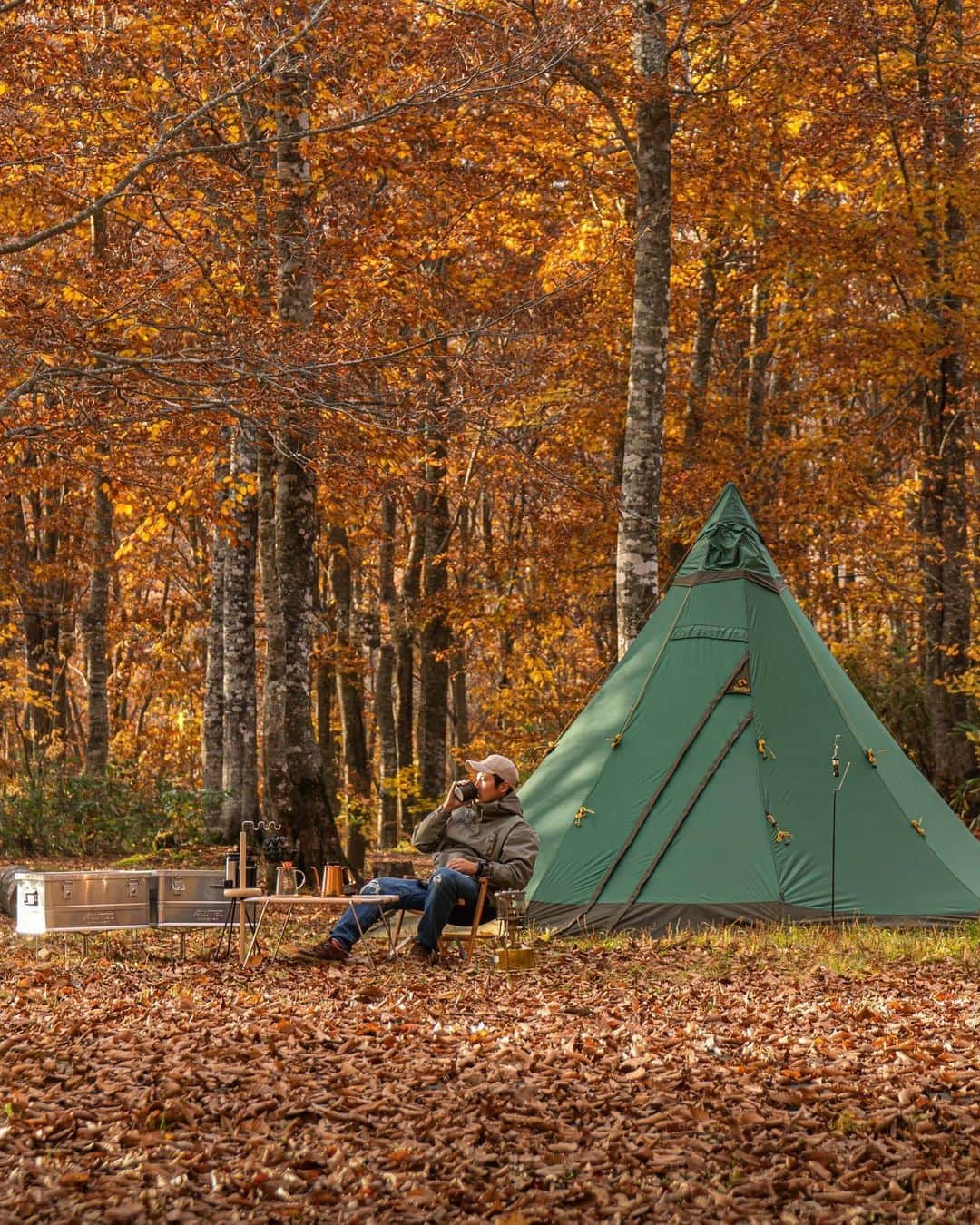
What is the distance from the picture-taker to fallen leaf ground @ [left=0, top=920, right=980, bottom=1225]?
13.9 feet

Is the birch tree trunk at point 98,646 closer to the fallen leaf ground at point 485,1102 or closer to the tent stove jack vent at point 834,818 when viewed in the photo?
the tent stove jack vent at point 834,818

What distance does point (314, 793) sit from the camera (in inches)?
476

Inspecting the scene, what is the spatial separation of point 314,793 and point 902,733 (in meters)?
8.41

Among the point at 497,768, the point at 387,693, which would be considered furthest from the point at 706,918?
the point at 387,693

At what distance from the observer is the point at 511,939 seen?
8336mm

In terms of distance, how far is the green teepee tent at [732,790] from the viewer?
972 centimetres

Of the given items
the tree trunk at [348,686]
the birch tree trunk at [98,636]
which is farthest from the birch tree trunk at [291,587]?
the tree trunk at [348,686]

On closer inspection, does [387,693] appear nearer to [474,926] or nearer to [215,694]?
[215,694]

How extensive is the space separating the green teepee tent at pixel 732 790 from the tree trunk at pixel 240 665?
573cm

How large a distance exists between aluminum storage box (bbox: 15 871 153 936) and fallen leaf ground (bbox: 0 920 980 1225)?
0.52 metres

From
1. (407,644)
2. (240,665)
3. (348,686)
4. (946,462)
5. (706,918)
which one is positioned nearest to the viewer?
(706,918)

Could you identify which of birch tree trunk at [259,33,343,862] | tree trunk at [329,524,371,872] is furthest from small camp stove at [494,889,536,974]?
tree trunk at [329,524,371,872]

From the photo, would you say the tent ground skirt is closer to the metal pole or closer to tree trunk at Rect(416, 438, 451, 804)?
the metal pole

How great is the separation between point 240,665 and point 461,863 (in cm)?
837
